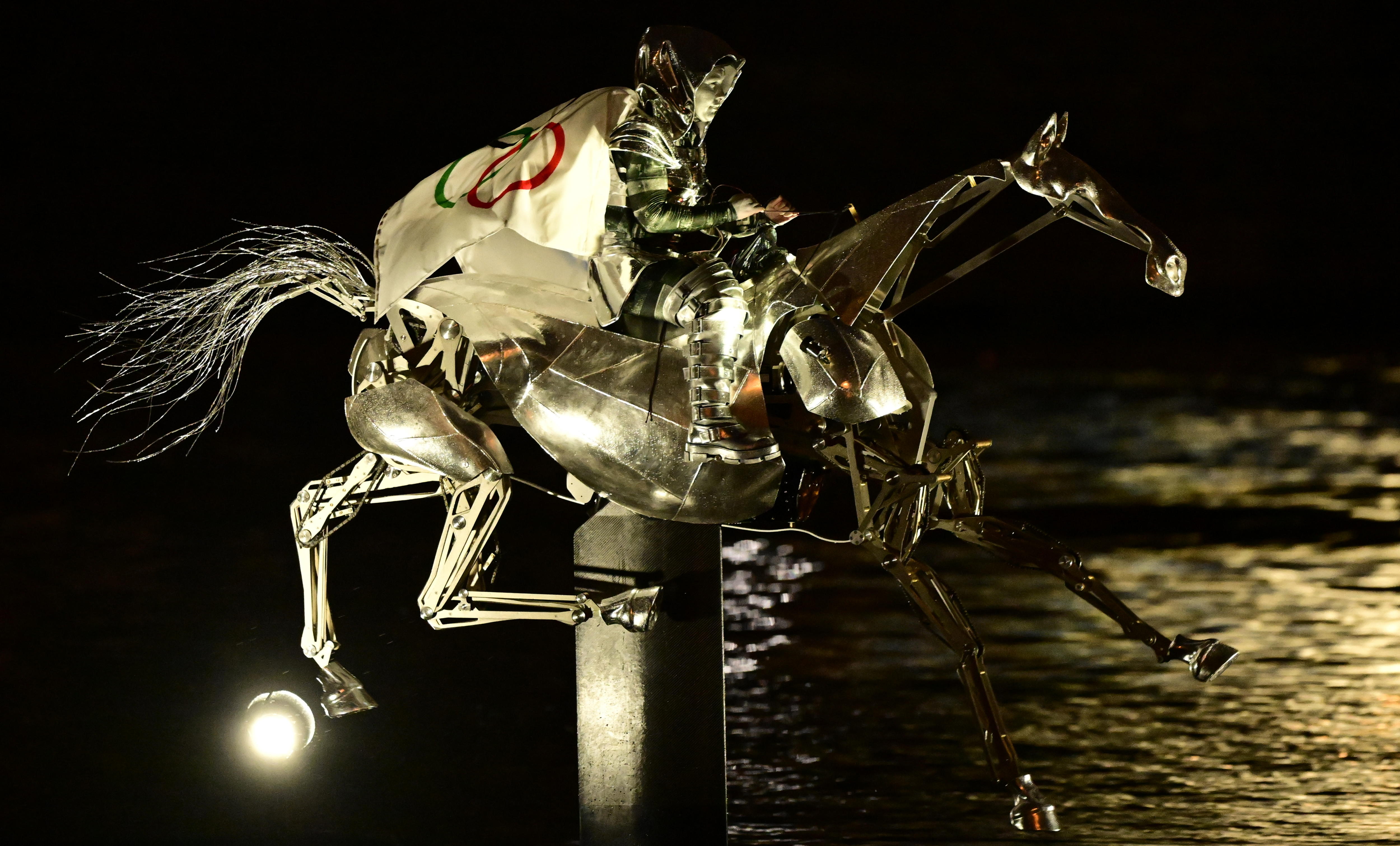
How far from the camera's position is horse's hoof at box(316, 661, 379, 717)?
260 cm

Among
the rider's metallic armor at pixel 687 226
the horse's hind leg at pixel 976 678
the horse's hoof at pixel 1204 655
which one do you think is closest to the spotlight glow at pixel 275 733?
the rider's metallic armor at pixel 687 226

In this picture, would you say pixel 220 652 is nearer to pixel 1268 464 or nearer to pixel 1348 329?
pixel 1268 464

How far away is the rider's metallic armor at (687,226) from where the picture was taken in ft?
6.95

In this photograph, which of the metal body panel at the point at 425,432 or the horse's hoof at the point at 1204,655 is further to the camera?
the metal body panel at the point at 425,432

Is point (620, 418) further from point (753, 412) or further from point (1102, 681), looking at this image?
point (1102, 681)

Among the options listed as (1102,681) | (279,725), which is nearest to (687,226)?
(279,725)

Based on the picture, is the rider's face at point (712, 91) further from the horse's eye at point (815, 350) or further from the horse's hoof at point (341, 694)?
the horse's hoof at point (341, 694)

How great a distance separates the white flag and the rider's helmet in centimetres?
4

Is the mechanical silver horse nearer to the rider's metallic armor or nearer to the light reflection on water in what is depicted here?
the rider's metallic armor

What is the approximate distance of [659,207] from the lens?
86.7 inches

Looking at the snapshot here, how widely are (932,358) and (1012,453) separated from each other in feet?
2.60

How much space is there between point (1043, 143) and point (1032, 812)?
105 centimetres

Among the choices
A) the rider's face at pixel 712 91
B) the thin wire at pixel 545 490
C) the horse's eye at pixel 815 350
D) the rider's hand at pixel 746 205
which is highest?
the rider's face at pixel 712 91

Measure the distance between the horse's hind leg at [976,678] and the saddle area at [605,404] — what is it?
11.6 inches
